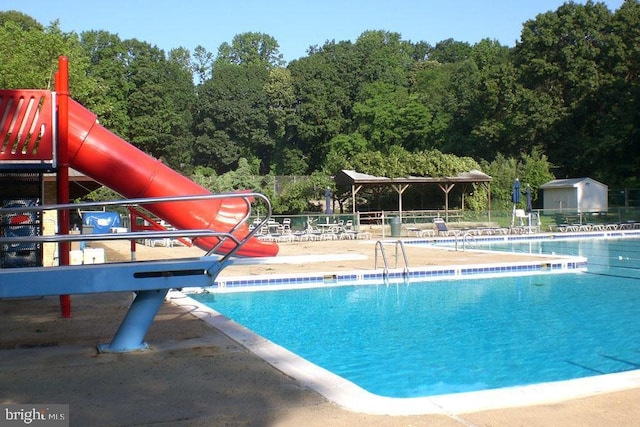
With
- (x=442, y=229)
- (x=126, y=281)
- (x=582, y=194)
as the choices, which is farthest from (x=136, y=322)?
(x=582, y=194)

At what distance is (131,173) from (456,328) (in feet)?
16.4

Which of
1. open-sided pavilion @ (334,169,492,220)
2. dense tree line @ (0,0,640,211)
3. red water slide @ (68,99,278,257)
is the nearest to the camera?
red water slide @ (68,99,278,257)

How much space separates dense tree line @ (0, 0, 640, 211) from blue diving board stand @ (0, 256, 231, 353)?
69.7 ft

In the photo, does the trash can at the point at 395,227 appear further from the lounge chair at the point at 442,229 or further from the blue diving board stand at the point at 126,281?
the blue diving board stand at the point at 126,281

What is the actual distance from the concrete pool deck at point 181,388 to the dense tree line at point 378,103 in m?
20.6

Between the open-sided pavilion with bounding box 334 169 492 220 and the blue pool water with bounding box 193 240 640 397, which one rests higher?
the open-sided pavilion with bounding box 334 169 492 220

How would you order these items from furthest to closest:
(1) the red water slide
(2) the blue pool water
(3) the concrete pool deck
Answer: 1. (1) the red water slide
2. (2) the blue pool water
3. (3) the concrete pool deck

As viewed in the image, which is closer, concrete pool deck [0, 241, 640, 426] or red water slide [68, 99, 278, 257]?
concrete pool deck [0, 241, 640, 426]

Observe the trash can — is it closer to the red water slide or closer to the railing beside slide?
the red water slide

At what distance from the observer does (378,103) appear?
172 ft

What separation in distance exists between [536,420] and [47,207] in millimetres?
3892

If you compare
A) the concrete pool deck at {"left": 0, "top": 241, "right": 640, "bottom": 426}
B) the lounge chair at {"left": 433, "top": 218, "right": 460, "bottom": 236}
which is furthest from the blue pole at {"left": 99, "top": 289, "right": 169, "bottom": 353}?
the lounge chair at {"left": 433, "top": 218, "right": 460, "bottom": 236}

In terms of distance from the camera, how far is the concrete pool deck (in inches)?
151

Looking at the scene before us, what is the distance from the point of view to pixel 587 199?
105 ft
